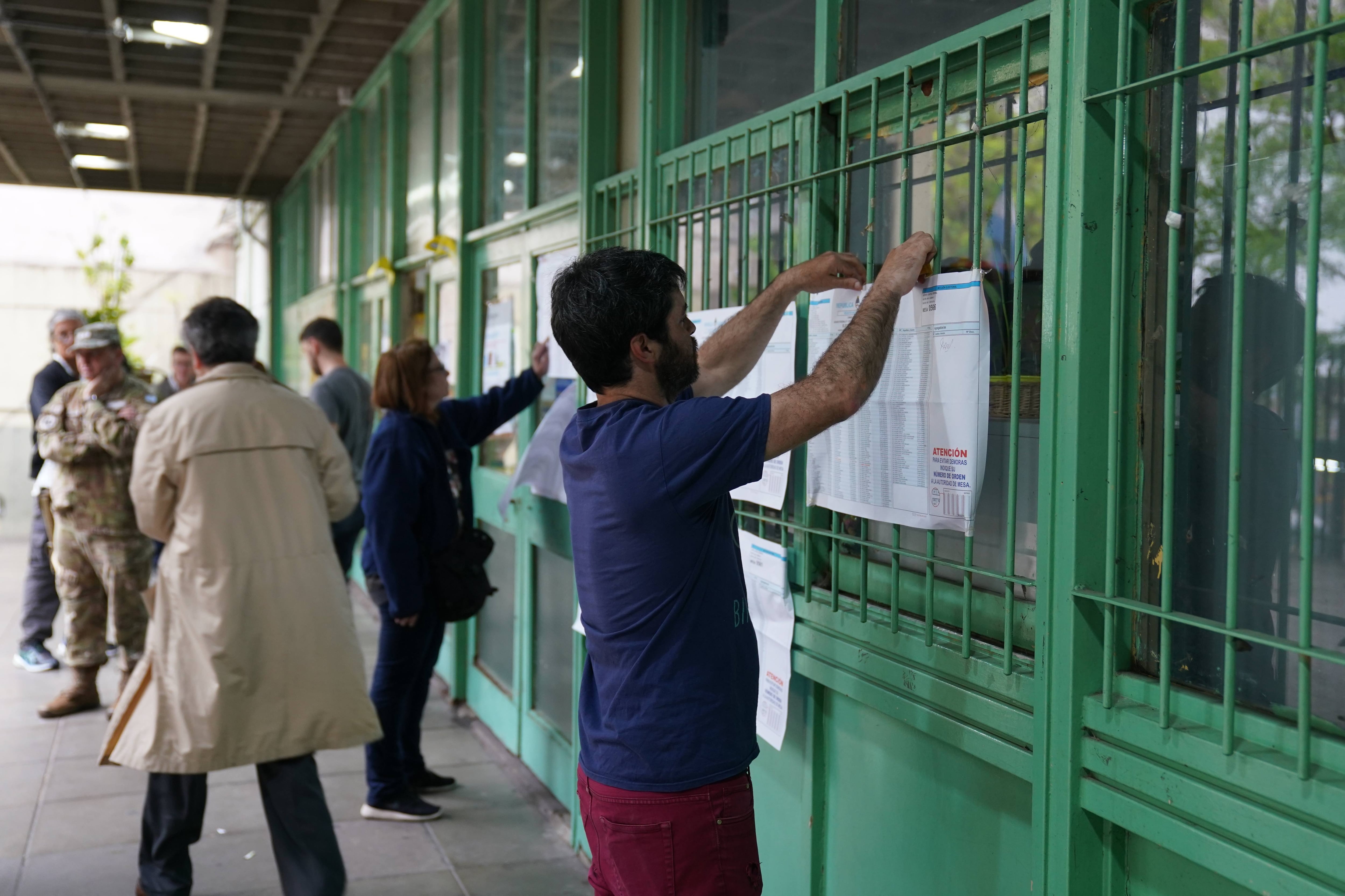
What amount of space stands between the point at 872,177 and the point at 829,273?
218mm

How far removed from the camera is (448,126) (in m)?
6.06

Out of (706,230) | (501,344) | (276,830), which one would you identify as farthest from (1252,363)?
(501,344)

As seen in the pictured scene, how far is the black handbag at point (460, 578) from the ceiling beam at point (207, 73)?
4369mm

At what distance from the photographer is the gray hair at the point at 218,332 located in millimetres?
3107

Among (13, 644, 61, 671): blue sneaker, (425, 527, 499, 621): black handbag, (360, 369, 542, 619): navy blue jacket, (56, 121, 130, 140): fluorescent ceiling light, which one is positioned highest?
(56, 121, 130, 140): fluorescent ceiling light

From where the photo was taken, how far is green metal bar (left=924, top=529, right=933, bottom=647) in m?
2.03

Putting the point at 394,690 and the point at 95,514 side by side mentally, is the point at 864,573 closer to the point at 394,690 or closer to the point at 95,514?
the point at 394,690

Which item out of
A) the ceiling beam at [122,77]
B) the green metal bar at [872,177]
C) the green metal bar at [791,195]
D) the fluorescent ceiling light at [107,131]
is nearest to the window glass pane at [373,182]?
the ceiling beam at [122,77]

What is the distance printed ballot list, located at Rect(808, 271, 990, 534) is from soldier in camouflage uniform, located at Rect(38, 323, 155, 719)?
374 cm

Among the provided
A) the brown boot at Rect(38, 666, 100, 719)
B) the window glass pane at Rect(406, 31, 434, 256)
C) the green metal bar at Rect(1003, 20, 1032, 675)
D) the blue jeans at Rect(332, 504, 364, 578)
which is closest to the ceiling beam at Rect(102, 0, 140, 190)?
the window glass pane at Rect(406, 31, 434, 256)

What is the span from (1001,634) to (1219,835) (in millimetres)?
551

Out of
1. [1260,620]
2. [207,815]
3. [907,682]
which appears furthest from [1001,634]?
[207,815]

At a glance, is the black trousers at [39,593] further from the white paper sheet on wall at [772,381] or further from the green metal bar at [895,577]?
the green metal bar at [895,577]

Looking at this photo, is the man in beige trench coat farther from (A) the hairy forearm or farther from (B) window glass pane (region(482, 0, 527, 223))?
(B) window glass pane (region(482, 0, 527, 223))
